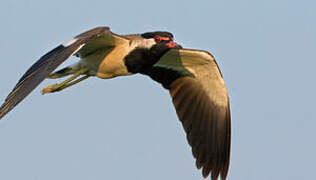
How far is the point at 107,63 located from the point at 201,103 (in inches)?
77.2

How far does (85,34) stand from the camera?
908 centimetres

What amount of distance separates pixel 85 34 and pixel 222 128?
3520 mm

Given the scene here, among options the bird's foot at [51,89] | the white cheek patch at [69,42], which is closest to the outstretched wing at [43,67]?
the white cheek patch at [69,42]

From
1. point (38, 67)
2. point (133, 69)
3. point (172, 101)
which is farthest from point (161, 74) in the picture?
point (38, 67)

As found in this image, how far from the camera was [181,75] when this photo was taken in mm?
11594

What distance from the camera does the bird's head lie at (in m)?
10.2

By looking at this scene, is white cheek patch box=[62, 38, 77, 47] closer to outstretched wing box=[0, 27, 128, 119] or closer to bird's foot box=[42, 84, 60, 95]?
outstretched wing box=[0, 27, 128, 119]

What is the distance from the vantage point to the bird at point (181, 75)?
10297 millimetres

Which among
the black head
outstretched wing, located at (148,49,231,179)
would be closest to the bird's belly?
the black head

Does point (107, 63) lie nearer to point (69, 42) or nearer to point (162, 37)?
point (162, 37)

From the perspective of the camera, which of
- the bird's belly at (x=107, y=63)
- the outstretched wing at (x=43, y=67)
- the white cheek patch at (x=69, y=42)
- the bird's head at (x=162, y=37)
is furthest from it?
the bird's belly at (x=107, y=63)

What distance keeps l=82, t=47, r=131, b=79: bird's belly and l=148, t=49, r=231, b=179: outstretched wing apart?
3.31ft

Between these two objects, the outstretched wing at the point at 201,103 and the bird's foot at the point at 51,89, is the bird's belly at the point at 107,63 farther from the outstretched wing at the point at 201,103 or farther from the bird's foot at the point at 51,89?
the outstretched wing at the point at 201,103

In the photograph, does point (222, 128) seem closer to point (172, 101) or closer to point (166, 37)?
point (172, 101)
